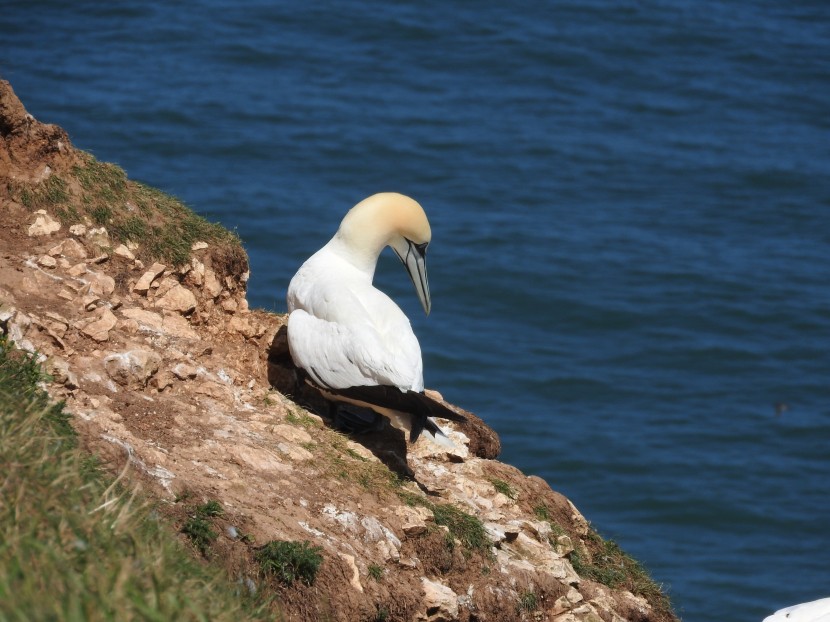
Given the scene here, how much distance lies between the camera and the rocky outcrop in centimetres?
709

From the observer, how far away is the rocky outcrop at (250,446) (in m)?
7.09

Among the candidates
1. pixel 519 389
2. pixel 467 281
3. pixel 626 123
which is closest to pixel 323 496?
pixel 519 389

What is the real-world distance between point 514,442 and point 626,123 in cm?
1132

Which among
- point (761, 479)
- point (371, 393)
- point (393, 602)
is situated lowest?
point (761, 479)

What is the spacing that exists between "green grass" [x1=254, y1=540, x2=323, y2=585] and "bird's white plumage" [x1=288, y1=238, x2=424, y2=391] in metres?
1.84

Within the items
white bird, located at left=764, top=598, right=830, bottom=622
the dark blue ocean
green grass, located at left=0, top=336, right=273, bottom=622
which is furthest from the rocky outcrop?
the dark blue ocean

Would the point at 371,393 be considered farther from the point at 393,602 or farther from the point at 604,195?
the point at 604,195

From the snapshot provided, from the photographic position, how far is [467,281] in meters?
21.9

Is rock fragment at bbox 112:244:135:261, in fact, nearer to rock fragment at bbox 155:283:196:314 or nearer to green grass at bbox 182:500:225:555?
rock fragment at bbox 155:283:196:314

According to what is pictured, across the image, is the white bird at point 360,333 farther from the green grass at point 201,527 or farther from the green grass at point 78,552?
the green grass at point 78,552

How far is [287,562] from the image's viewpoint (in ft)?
21.8

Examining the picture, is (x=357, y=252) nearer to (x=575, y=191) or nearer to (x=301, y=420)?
(x=301, y=420)

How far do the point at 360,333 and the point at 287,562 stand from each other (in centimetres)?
226

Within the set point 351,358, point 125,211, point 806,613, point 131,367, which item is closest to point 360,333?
point 351,358
